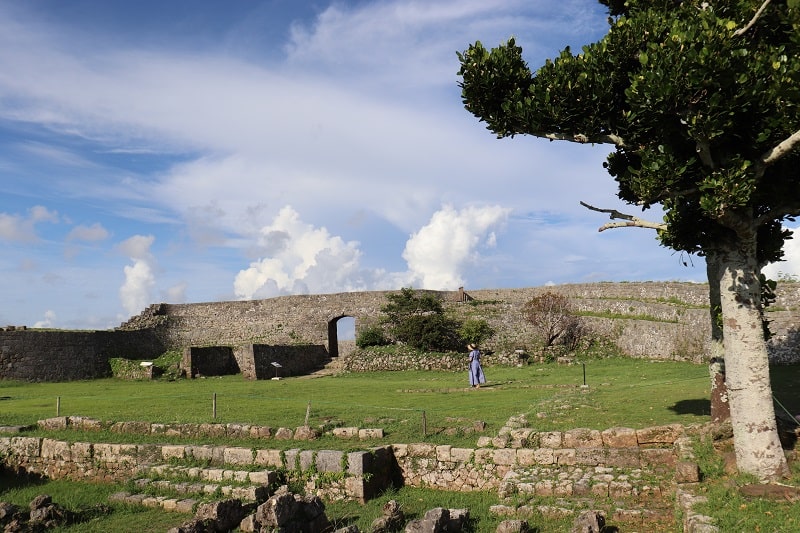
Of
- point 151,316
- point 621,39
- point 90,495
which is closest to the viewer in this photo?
point 621,39

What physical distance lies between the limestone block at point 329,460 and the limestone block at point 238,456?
152 centimetres

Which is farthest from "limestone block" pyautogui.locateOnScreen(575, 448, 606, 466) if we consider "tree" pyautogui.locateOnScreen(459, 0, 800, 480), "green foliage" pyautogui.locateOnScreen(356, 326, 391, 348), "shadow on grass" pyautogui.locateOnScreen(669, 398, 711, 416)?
"green foliage" pyautogui.locateOnScreen(356, 326, 391, 348)

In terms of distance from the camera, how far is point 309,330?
41531 millimetres

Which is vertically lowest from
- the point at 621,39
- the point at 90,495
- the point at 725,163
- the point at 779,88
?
the point at 90,495

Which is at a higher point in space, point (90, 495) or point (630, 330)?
point (630, 330)

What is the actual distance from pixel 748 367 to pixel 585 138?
433 centimetres

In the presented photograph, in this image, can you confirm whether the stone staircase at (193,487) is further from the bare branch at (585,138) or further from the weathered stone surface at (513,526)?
the bare branch at (585,138)

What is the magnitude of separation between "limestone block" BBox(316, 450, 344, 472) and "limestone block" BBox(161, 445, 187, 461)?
3101mm

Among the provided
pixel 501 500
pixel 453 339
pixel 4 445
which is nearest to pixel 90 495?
pixel 4 445

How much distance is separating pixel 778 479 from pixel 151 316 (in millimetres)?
43100

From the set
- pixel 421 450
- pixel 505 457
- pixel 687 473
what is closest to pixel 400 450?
pixel 421 450

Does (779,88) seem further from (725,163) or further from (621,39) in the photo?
(621,39)

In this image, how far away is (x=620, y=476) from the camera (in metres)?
9.55

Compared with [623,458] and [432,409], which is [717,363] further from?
[432,409]
